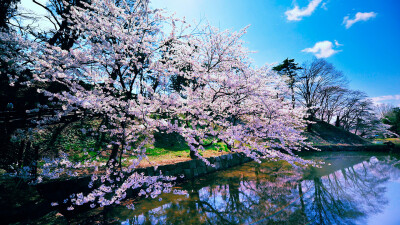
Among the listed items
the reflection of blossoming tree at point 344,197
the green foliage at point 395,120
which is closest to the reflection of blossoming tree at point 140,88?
the reflection of blossoming tree at point 344,197

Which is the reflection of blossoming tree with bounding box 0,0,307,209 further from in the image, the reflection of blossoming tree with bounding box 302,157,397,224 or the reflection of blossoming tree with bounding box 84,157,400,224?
the reflection of blossoming tree with bounding box 302,157,397,224

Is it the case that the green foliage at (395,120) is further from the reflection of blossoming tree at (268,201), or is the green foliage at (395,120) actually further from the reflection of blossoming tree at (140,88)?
the reflection of blossoming tree at (140,88)

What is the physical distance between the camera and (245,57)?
7.54 metres

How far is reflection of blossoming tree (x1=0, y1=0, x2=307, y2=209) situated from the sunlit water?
62 cm

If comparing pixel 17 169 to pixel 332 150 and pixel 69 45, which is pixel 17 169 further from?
pixel 332 150

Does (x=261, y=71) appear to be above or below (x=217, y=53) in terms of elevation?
below

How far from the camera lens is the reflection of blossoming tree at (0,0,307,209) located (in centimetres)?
419

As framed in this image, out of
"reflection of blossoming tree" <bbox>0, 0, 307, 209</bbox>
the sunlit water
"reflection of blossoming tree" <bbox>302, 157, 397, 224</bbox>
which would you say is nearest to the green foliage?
"reflection of blossoming tree" <bbox>302, 157, 397, 224</bbox>

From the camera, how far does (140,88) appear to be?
4914mm

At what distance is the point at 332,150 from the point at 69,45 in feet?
81.2

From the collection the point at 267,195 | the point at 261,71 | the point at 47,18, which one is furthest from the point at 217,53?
the point at 47,18

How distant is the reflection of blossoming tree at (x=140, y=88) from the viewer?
4.19 m

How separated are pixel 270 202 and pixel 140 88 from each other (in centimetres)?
575

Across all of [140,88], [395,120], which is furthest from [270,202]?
[395,120]
